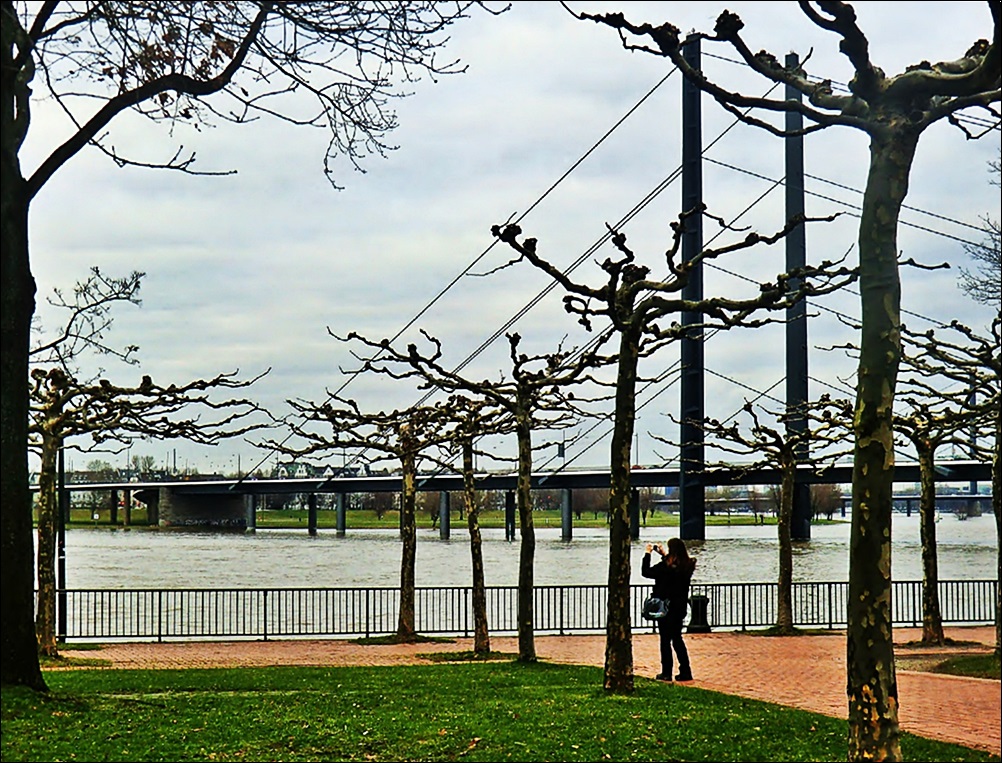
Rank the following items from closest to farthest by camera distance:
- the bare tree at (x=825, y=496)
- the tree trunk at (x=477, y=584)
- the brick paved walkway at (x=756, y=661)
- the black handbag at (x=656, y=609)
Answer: the brick paved walkway at (x=756, y=661) < the black handbag at (x=656, y=609) < the tree trunk at (x=477, y=584) < the bare tree at (x=825, y=496)

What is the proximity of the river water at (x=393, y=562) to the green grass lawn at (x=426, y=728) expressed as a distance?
22093mm

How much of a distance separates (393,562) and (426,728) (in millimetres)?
47463

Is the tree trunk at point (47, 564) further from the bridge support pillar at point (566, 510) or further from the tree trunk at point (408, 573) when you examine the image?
the bridge support pillar at point (566, 510)

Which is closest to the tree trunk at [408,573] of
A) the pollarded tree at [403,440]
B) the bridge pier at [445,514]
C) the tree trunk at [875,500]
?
the pollarded tree at [403,440]

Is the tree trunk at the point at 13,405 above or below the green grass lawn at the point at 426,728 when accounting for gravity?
above

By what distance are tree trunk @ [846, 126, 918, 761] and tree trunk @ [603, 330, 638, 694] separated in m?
5.19

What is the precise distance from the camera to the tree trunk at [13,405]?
10281mm

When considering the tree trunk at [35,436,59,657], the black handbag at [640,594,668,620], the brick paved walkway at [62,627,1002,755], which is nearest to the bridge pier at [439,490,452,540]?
the brick paved walkway at [62,627,1002,755]

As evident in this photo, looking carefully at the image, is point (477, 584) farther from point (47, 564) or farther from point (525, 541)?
point (47, 564)

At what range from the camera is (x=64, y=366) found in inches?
800

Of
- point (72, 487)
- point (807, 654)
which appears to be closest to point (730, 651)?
point (807, 654)

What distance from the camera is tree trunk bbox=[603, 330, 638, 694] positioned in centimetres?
1285

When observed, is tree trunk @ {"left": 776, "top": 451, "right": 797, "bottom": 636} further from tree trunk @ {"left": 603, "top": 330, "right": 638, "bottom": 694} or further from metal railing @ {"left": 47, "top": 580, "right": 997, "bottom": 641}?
tree trunk @ {"left": 603, "top": 330, "right": 638, "bottom": 694}

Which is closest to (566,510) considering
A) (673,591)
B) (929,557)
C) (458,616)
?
(458,616)
